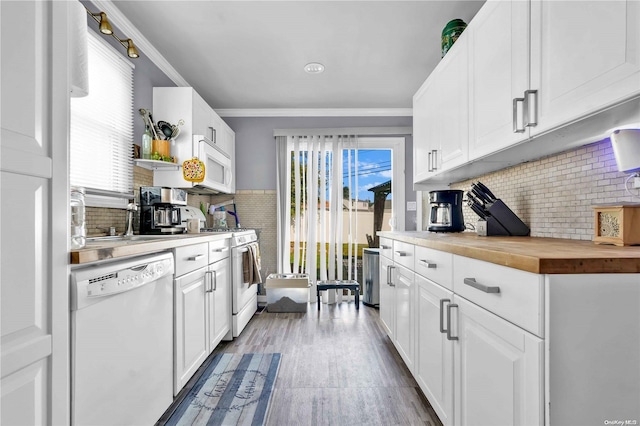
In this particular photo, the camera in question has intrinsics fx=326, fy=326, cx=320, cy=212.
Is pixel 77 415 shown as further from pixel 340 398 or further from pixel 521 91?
pixel 521 91

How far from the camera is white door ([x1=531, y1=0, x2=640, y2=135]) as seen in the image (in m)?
0.95

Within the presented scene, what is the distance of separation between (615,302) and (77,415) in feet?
5.27

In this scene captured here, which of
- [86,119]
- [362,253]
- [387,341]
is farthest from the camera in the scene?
[362,253]

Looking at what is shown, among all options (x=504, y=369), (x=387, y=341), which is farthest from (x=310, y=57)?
(x=504, y=369)

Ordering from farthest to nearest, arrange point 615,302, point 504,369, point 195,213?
point 195,213 < point 504,369 < point 615,302

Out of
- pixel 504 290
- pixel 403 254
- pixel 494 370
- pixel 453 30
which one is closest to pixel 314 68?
pixel 453 30

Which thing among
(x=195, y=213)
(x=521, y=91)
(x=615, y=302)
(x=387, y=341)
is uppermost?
(x=521, y=91)

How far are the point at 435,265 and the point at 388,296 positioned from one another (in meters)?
1.13

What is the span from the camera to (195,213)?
317 cm

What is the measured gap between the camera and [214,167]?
3436 mm

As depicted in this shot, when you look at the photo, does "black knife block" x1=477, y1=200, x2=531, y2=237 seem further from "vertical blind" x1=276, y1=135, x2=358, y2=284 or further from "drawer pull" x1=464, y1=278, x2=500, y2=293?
"vertical blind" x1=276, y1=135, x2=358, y2=284

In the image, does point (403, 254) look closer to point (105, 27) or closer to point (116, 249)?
point (116, 249)

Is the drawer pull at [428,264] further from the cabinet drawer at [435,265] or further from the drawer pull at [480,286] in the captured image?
the drawer pull at [480,286]

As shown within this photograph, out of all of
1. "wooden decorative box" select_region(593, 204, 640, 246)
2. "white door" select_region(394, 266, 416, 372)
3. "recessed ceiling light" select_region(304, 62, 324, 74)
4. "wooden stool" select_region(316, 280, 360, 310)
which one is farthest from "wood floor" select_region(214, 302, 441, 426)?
"recessed ceiling light" select_region(304, 62, 324, 74)
